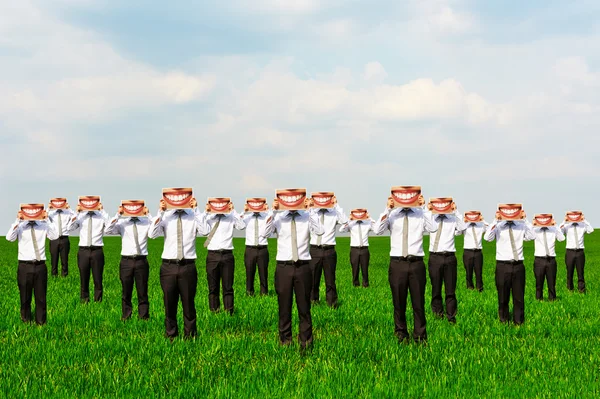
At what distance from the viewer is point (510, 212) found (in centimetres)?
1452

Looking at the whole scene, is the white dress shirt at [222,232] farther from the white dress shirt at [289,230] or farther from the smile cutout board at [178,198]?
the white dress shirt at [289,230]

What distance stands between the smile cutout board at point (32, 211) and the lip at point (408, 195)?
8.25m

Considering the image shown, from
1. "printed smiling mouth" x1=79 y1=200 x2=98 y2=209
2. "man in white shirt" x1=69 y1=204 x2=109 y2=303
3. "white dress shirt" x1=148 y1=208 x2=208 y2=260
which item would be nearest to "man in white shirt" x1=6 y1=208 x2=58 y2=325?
"printed smiling mouth" x1=79 y1=200 x2=98 y2=209

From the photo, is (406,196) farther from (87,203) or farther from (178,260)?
(87,203)

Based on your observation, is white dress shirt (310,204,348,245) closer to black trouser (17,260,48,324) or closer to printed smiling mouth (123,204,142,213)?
printed smiling mouth (123,204,142,213)

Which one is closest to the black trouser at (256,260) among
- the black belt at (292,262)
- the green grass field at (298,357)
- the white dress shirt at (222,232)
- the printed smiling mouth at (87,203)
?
the green grass field at (298,357)

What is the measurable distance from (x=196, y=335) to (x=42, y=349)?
2.92 m

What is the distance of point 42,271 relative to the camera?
14.4 m

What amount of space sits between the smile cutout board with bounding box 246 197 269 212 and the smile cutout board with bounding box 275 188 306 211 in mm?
6335

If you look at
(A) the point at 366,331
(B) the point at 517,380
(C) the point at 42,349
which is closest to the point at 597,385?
(B) the point at 517,380

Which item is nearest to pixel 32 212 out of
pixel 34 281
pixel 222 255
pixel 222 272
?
pixel 34 281

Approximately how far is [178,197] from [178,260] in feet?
4.07

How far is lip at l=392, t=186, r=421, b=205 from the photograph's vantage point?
11812 millimetres

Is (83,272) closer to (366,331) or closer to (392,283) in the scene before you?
(366,331)
